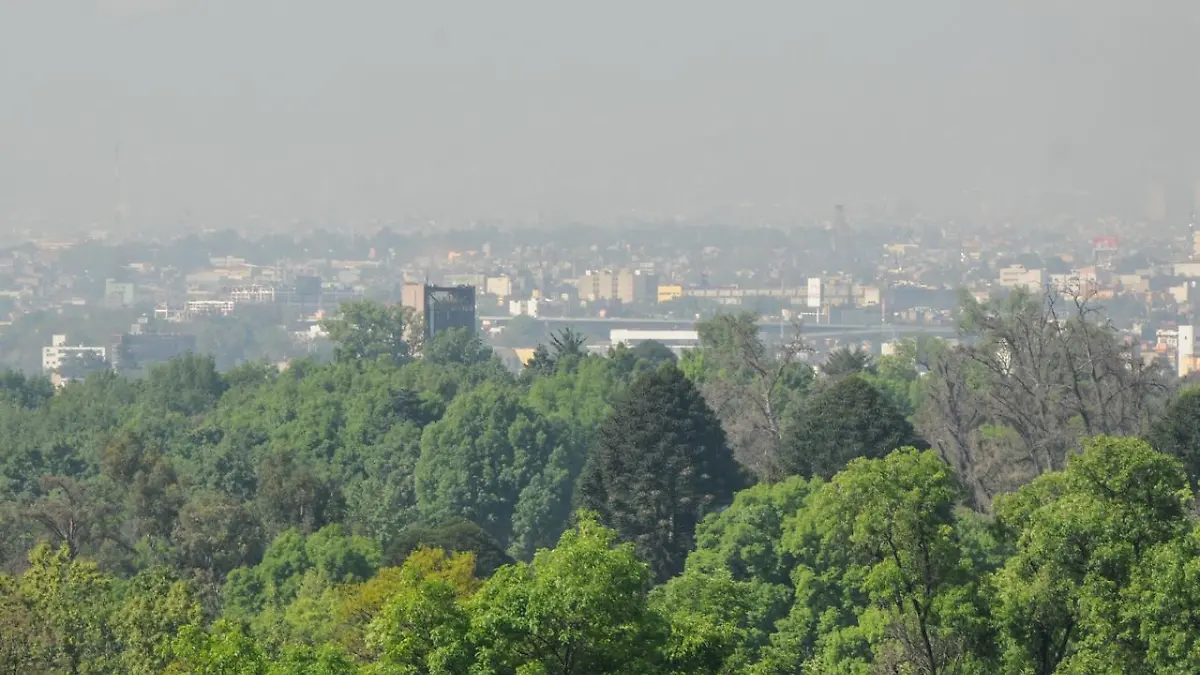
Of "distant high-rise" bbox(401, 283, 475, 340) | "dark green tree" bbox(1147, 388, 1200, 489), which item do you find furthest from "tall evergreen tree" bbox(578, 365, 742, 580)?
"distant high-rise" bbox(401, 283, 475, 340)

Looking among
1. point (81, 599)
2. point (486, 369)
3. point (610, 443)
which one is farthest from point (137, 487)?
point (486, 369)

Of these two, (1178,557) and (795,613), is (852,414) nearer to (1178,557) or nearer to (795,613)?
(795,613)

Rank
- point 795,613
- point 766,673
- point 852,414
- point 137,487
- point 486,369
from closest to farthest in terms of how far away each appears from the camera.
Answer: point 766,673, point 795,613, point 852,414, point 137,487, point 486,369

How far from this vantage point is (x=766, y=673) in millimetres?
23562

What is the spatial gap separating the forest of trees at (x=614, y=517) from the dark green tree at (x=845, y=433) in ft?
0.27

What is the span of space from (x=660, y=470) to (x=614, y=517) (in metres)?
1.54

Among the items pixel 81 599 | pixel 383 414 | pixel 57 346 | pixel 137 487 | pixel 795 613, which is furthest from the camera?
pixel 57 346

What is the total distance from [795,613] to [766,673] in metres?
13.2

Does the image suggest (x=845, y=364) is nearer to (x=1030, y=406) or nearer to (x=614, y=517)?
(x=1030, y=406)

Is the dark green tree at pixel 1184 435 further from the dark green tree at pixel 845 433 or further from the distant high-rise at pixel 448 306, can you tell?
the distant high-rise at pixel 448 306

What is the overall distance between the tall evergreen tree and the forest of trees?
0.07 meters

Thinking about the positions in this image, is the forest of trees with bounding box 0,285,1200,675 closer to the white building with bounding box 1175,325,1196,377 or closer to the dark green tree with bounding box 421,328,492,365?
the dark green tree with bounding box 421,328,492,365

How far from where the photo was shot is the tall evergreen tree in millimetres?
44875

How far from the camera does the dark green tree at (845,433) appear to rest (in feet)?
144
